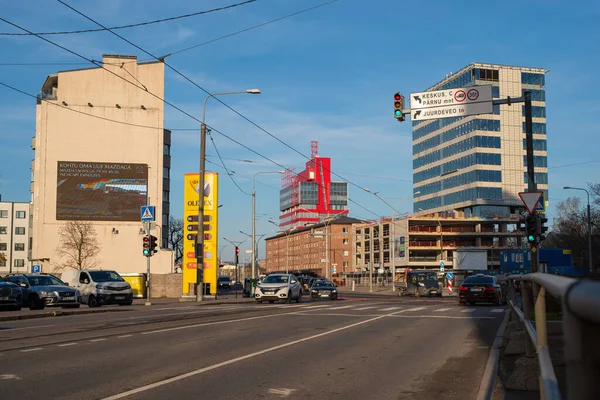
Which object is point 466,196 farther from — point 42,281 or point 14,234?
point 14,234

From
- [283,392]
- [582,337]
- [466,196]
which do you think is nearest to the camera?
[582,337]

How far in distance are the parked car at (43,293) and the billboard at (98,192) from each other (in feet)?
128

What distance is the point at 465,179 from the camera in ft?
339

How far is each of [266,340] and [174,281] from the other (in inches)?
1622

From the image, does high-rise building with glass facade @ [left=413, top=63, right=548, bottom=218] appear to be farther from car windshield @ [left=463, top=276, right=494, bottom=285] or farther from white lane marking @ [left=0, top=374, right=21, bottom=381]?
white lane marking @ [left=0, top=374, right=21, bottom=381]

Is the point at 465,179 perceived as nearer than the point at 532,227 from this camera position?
No

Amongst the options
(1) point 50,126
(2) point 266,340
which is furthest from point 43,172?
(2) point 266,340

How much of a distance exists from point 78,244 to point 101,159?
11443 mm

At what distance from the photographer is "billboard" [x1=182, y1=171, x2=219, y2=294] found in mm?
45562

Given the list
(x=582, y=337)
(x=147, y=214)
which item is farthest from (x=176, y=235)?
(x=582, y=337)

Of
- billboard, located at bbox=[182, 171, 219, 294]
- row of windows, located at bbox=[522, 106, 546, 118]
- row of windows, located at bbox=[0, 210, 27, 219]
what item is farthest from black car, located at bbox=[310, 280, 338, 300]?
row of windows, located at bbox=[0, 210, 27, 219]

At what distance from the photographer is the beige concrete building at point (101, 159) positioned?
67688 mm

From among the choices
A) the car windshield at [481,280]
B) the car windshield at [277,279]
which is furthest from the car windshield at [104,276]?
the car windshield at [481,280]

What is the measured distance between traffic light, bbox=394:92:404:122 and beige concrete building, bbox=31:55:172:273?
166ft
